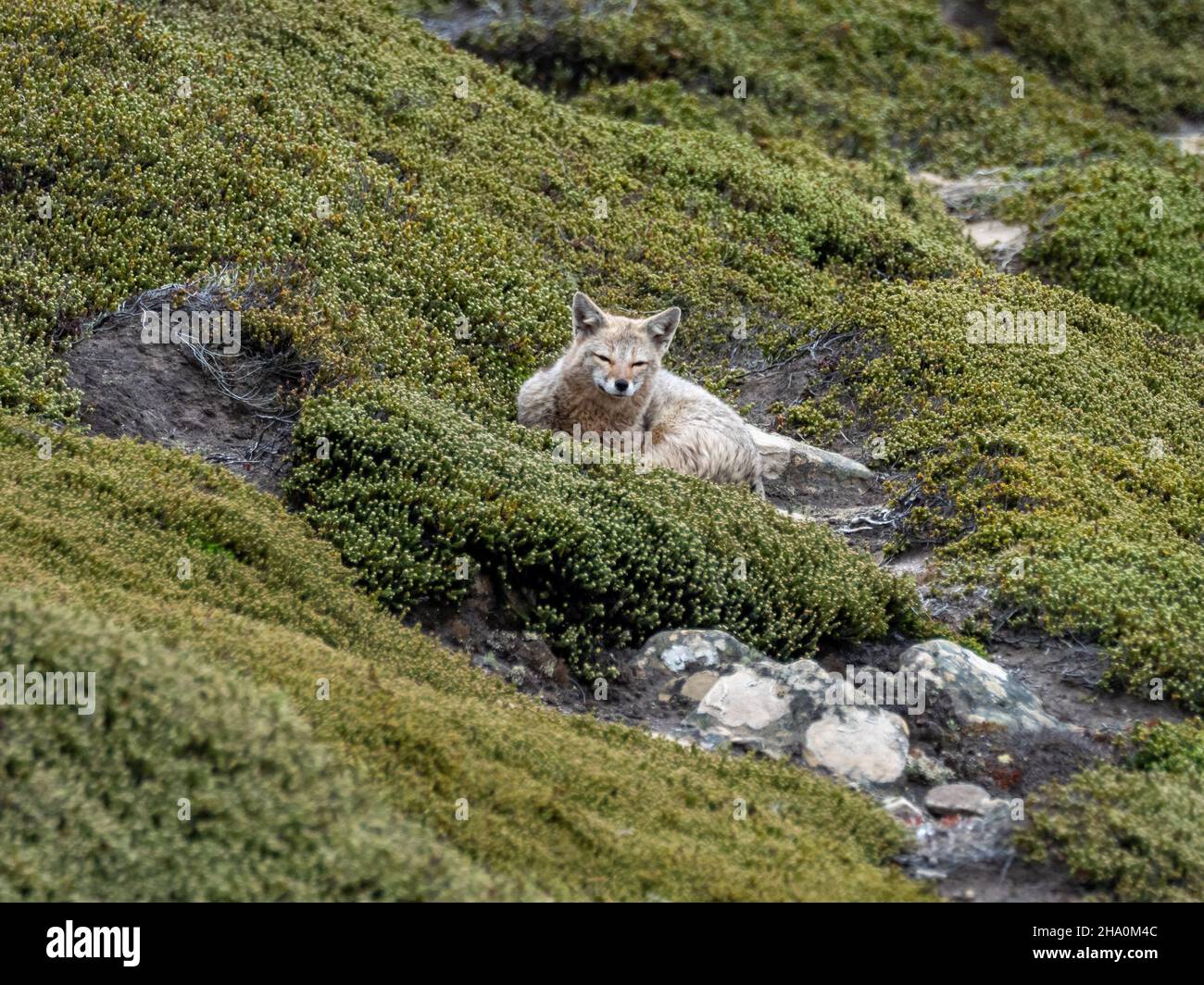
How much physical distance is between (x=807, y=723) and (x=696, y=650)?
1.14 metres

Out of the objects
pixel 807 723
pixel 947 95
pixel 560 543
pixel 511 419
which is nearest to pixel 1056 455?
pixel 807 723

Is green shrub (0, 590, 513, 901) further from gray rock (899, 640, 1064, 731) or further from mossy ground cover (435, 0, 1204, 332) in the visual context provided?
mossy ground cover (435, 0, 1204, 332)

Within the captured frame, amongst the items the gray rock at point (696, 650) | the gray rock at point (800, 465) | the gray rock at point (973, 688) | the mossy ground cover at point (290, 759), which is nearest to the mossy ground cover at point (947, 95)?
the gray rock at point (800, 465)

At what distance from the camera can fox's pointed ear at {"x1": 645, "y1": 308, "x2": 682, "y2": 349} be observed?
13.4 metres

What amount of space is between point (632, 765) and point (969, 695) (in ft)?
9.41

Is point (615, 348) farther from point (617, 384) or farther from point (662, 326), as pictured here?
point (662, 326)

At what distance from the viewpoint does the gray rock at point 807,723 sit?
30.9ft

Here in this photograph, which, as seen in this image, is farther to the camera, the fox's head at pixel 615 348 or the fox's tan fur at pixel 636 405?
the fox's tan fur at pixel 636 405

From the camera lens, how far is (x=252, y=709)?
287 inches

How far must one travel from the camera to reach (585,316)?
43.5 ft

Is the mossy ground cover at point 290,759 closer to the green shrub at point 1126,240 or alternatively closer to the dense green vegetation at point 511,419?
the dense green vegetation at point 511,419

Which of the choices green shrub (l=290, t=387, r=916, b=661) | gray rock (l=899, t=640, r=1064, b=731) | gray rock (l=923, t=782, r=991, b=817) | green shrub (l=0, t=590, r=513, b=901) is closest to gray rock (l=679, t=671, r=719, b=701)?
green shrub (l=290, t=387, r=916, b=661)

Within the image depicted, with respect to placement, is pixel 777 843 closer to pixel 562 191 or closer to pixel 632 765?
pixel 632 765
